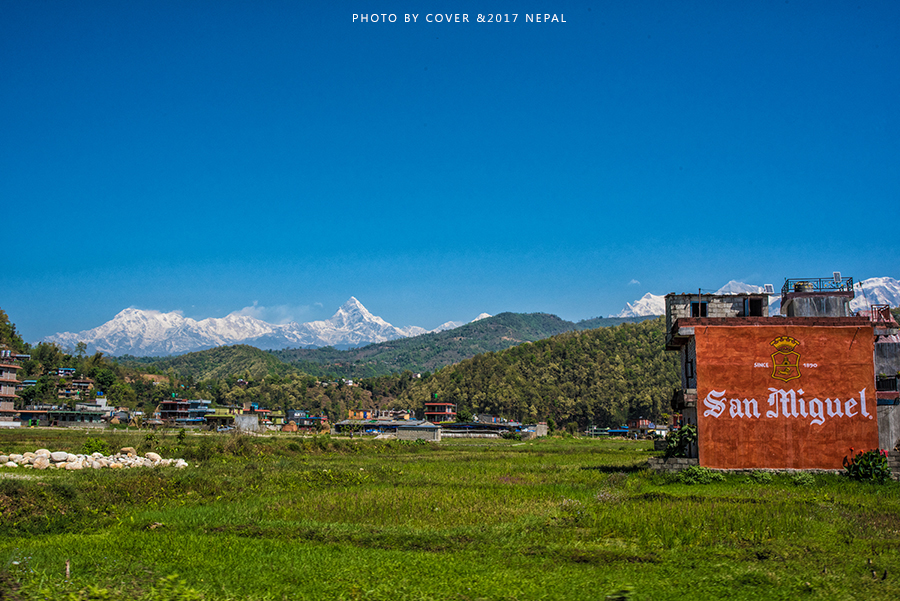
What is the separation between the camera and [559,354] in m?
162

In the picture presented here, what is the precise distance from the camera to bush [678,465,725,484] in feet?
80.5

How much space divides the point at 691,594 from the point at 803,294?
2949 cm

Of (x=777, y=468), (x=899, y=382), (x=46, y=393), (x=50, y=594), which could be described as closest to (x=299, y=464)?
(x=777, y=468)

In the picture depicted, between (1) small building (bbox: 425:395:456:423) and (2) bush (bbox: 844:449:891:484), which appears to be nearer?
(2) bush (bbox: 844:449:891:484)

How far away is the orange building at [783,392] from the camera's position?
2530 cm

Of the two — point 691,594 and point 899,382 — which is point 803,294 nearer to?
point 899,382

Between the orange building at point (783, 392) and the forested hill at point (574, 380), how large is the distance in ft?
366

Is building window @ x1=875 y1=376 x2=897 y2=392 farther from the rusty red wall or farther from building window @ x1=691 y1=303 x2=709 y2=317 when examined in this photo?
the rusty red wall

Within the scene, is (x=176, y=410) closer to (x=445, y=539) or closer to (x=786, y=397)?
(x=786, y=397)

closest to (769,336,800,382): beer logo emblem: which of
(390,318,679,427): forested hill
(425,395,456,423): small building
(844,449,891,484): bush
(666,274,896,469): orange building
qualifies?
(666,274,896,469): orange building

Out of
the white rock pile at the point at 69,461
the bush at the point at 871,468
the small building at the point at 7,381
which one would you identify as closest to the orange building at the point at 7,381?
the small building at the point at 7,381

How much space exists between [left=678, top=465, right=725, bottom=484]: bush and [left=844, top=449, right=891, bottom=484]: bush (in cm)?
471

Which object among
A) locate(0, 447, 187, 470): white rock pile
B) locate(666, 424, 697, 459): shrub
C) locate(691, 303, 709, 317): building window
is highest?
locate(691, 303, 709, 317): building window

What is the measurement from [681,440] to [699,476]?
8.24 ft
